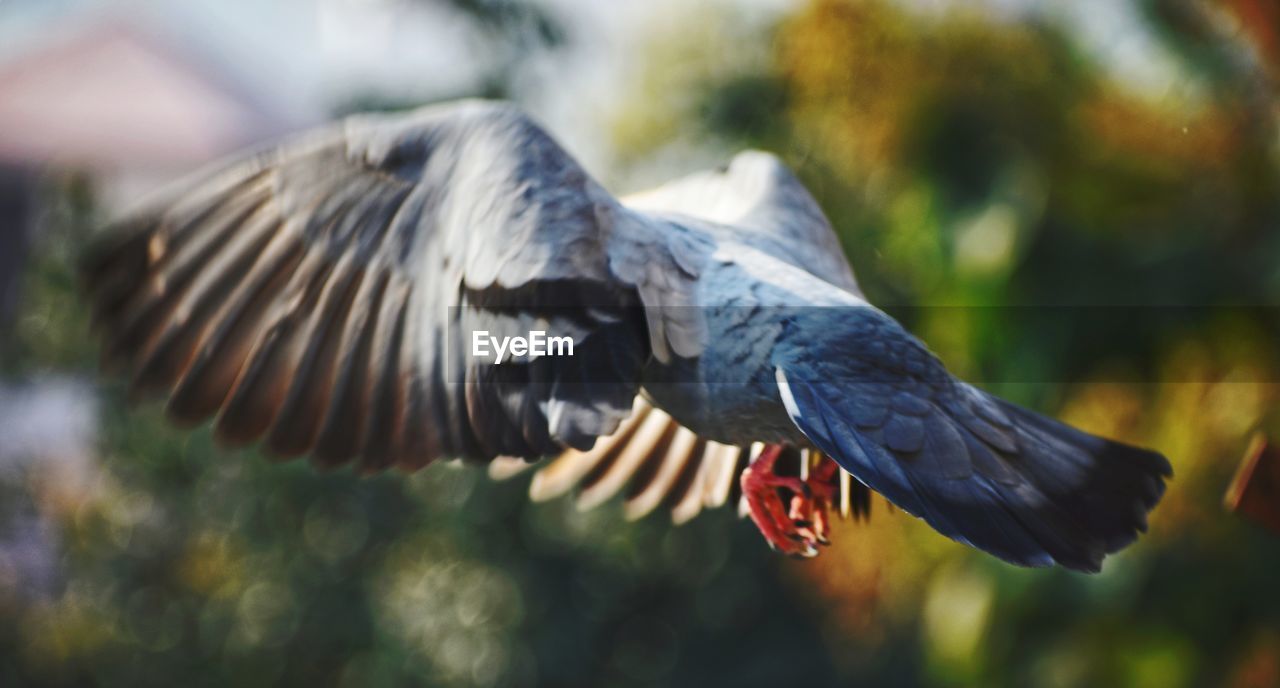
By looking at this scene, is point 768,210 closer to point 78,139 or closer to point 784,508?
point 784,508

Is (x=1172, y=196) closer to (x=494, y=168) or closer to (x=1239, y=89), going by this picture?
(x=1239, y=89)

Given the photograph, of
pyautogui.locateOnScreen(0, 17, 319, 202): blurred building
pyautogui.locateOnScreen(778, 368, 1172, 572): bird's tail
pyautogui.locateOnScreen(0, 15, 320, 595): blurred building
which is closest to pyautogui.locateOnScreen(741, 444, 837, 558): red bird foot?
pyautogui.locateOnScreen(778, 368, 1172, 572): bird's tail

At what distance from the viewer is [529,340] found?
175 cm

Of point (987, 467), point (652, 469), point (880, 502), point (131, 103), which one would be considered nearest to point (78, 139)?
point (131, 103)

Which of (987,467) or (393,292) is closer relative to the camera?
(987,467)

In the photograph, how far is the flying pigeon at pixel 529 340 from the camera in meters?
1.68

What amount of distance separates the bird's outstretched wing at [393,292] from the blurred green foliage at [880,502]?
185 centimetres

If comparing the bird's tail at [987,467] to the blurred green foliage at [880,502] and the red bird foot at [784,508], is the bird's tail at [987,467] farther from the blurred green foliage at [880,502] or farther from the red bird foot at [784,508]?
the blurred green foliage at [880,502]

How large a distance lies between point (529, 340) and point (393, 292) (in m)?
0.28

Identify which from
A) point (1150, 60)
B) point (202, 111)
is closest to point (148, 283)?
point (1150, 60)

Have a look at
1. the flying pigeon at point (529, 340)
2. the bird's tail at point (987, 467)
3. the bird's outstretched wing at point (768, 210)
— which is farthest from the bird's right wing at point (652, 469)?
the bird's tail at point (987, 467)

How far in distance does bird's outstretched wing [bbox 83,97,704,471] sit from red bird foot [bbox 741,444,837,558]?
28 centimetres

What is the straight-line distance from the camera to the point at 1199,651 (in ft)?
12.4

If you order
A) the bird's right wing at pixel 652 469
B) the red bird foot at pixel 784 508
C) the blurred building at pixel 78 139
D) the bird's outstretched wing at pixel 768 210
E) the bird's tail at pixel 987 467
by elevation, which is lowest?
the blurred building at pixel 78 139
